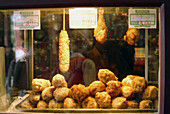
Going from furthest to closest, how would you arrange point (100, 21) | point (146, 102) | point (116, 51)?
point (116, 51)
point (100, 21)
point (146, 102)

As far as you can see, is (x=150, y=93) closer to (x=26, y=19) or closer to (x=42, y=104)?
(x=42, y=104)

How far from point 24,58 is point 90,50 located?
50 centimetres

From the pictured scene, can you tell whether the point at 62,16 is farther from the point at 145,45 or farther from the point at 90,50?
the point at 145,45

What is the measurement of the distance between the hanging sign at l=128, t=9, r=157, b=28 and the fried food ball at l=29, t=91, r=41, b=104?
837mm

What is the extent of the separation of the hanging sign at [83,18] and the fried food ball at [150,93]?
56 centimetres

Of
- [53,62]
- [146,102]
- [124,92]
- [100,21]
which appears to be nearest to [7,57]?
[53,62]

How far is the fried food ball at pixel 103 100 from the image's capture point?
4.29ft

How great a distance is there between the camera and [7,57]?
53.6 inches

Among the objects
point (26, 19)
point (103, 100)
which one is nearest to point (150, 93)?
point (103, 100)

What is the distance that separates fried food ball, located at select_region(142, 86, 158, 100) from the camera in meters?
1.23

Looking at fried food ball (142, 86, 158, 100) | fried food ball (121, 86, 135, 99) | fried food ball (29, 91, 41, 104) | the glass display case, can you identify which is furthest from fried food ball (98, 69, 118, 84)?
fried food ball (29, 91, 41, 104)

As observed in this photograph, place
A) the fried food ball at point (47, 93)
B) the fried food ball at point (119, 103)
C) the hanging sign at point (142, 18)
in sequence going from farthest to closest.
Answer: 1. the fried food ball at point (47, 93)
2. the fried food ball at point (119, 103)
3. the hanging sign at point (142, 18)

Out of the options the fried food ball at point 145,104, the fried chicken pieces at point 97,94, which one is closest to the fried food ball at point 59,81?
the fried chicken pieces at point 97,94

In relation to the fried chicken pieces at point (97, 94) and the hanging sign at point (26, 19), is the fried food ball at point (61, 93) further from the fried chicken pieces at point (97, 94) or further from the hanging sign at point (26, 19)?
the hanging sign at point (26, 19)
